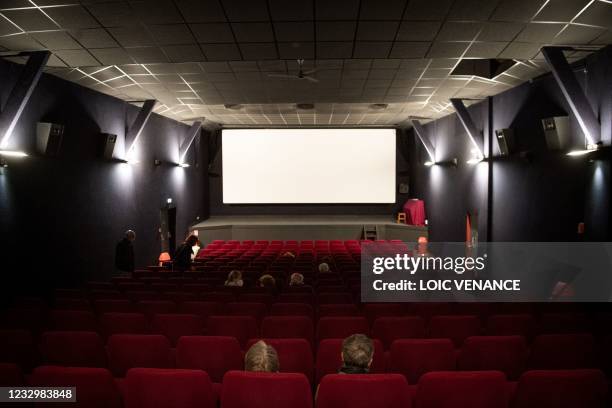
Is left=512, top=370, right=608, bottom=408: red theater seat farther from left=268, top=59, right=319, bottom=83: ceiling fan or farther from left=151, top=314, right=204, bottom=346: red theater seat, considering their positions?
left=268, top=59, right=319, bottom=83: ceiling fan

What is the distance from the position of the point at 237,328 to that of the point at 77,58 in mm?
5425

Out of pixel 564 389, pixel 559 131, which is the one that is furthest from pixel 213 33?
pixel 559 131

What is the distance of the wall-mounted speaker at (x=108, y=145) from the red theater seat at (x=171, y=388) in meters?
7.63

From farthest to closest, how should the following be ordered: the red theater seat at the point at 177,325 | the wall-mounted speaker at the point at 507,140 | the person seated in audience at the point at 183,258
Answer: the wall-mounted speaker at the point at 507,140 < the person seated in audience at the point at 183,258 < the red theater seat at the point at 177,325

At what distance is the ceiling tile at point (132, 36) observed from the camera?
5453mm

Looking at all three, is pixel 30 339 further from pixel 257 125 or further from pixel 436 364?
pixel 257 125

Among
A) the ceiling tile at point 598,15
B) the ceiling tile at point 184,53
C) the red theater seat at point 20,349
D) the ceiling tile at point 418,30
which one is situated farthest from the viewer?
the ceiling tile at point 184,53

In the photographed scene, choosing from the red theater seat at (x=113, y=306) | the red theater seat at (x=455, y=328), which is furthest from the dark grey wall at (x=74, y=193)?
the red theater seat at (x=455, y=328)

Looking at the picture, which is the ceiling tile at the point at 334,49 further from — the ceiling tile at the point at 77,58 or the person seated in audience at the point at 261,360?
the person seated in audience at the point at 261,360

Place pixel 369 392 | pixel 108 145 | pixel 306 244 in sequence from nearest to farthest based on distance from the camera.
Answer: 1. pixel 369 392
2. pixel 108 145
3. pixel 306 244

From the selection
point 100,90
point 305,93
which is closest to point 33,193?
point 100,90

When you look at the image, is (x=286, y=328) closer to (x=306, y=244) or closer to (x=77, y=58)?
(x=77, y=58)

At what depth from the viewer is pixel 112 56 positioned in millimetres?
6441

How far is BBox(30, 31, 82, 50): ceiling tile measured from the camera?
216 inches
